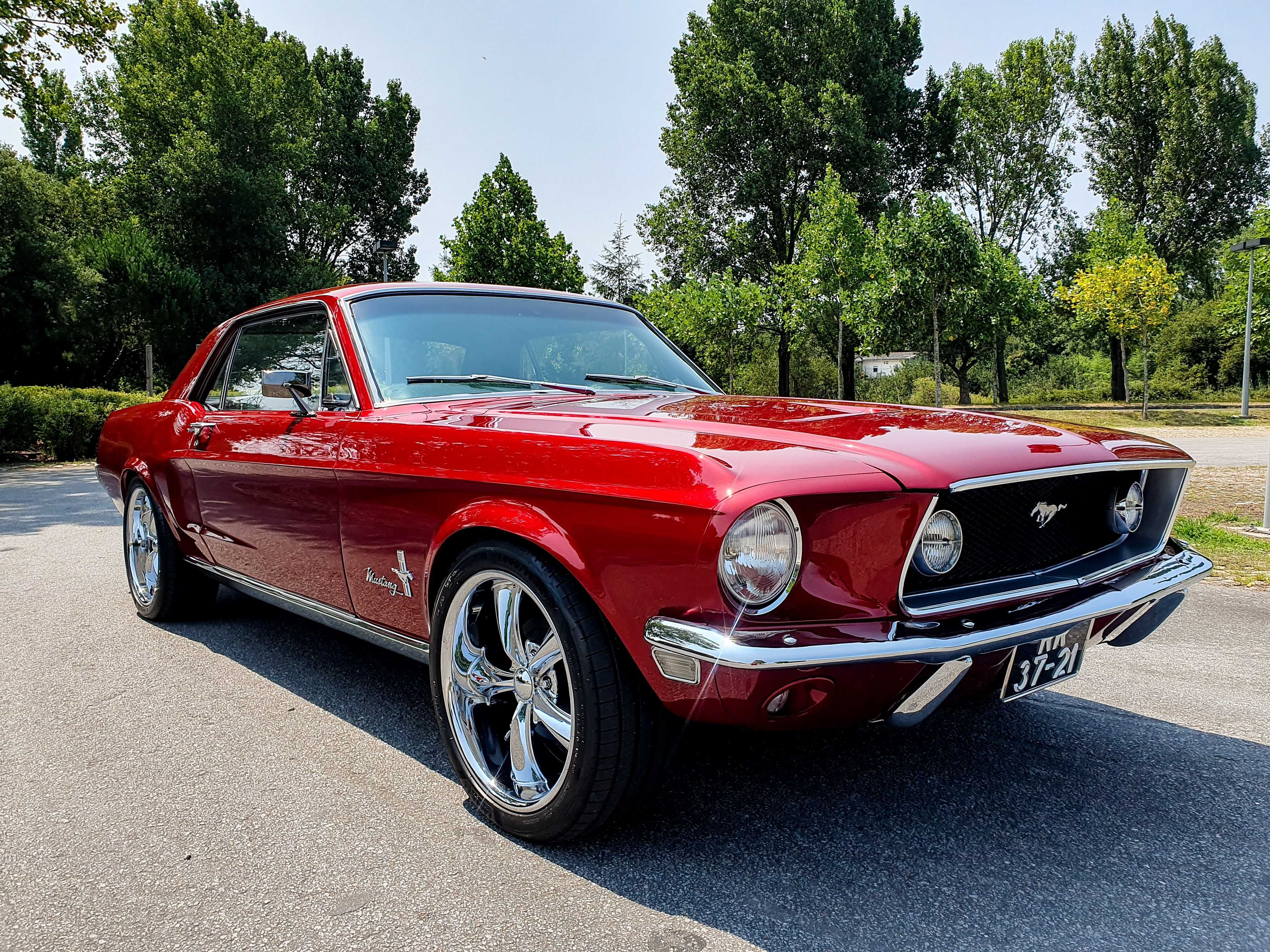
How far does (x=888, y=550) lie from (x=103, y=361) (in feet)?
104

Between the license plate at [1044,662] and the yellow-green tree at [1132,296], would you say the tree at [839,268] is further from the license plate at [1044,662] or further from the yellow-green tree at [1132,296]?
the license plate at [1044,662]

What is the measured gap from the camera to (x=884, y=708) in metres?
1.97

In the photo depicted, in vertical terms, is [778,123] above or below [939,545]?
above

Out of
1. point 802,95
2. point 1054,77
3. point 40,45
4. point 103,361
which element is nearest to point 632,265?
point 802,95

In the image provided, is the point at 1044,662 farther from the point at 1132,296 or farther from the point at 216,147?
the point at 216,147

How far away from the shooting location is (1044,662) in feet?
7.23

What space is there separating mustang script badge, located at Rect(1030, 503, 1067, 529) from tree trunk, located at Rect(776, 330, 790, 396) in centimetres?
3319

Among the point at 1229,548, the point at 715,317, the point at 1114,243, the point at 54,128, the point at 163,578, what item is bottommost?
the point at 1229,548

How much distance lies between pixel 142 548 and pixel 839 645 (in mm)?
4090

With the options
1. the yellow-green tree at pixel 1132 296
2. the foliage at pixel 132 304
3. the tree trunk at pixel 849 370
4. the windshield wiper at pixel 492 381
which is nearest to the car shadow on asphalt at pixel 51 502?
the windshield wiper at pixel 492 381

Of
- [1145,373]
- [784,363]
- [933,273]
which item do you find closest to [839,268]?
[933,273]

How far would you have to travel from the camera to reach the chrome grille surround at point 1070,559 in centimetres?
205

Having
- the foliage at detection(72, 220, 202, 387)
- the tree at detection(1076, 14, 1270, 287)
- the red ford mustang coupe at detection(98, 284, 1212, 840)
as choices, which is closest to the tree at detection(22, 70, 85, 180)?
the foliage at detection(72, 220, 202, 387)

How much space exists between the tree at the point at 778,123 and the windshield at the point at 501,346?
103 feet
